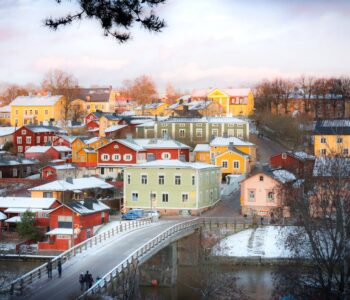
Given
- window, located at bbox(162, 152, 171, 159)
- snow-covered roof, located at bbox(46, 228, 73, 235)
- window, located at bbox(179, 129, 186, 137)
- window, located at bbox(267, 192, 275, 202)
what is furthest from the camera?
window, located at bbox(179, 129, 186, 137)

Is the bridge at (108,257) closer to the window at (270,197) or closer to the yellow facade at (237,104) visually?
the window at (270,197)

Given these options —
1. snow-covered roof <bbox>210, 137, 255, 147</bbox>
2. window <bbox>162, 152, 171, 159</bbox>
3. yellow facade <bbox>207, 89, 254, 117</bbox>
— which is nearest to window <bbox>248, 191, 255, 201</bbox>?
snow-covered roof <bbox>210, 137, 255, 147</bbox>

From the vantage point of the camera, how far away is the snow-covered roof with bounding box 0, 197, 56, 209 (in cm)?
3962

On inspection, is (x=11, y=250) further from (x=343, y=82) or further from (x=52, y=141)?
(x=343, y=82)

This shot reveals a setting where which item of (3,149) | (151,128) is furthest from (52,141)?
(151,128)

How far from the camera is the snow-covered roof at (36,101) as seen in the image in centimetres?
7544

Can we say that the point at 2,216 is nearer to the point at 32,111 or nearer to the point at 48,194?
the point at 48,194

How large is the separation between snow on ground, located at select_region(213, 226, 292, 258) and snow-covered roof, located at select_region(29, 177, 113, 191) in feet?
35.0

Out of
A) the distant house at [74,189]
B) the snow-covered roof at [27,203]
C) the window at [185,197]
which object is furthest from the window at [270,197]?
the snow-covered roof at [27,203]

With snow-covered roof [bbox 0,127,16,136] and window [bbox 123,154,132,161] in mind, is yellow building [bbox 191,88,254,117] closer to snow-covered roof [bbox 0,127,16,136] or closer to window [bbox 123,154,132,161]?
snow-covered roof [bbox 0,127,16,136]

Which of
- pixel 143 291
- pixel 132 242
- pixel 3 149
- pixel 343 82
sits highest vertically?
pixel 343 82

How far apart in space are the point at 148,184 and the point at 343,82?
36.1 meters

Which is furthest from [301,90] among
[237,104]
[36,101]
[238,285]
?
[238,285]

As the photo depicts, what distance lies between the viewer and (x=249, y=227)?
37.6m
